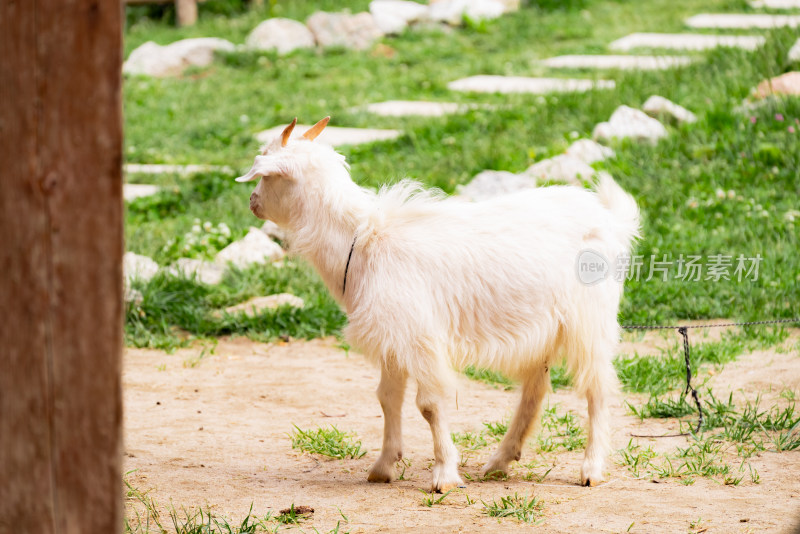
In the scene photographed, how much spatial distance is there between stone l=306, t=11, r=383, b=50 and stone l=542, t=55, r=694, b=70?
9.51 feet

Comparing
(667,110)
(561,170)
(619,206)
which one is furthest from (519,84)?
(619,206)

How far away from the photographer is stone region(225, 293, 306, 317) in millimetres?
6325

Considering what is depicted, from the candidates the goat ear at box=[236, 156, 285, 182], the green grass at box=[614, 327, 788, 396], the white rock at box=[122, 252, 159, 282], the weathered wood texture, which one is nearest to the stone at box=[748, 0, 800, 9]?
the green grass at box=[614, 327, 788, 396]

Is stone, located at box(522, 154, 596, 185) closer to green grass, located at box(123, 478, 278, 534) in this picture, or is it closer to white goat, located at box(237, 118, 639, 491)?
white goat, located at box(237, 118, 639, 491)

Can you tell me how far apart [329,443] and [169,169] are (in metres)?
5.25

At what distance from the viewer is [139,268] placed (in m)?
6.53

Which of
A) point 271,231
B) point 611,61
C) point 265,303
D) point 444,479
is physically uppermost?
point 611,61

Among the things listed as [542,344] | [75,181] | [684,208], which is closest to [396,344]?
[542,344]

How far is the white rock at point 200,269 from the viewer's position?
659cm

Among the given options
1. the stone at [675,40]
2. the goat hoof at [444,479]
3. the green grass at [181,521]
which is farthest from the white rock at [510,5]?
the green grass at [181,521]

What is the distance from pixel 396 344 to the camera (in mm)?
3738

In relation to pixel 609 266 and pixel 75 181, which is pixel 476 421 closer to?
pixel 609 266

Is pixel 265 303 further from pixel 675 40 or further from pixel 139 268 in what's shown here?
pixel 675 40

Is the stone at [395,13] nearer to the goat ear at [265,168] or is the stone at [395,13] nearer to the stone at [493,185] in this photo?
the stone at [493,185]
